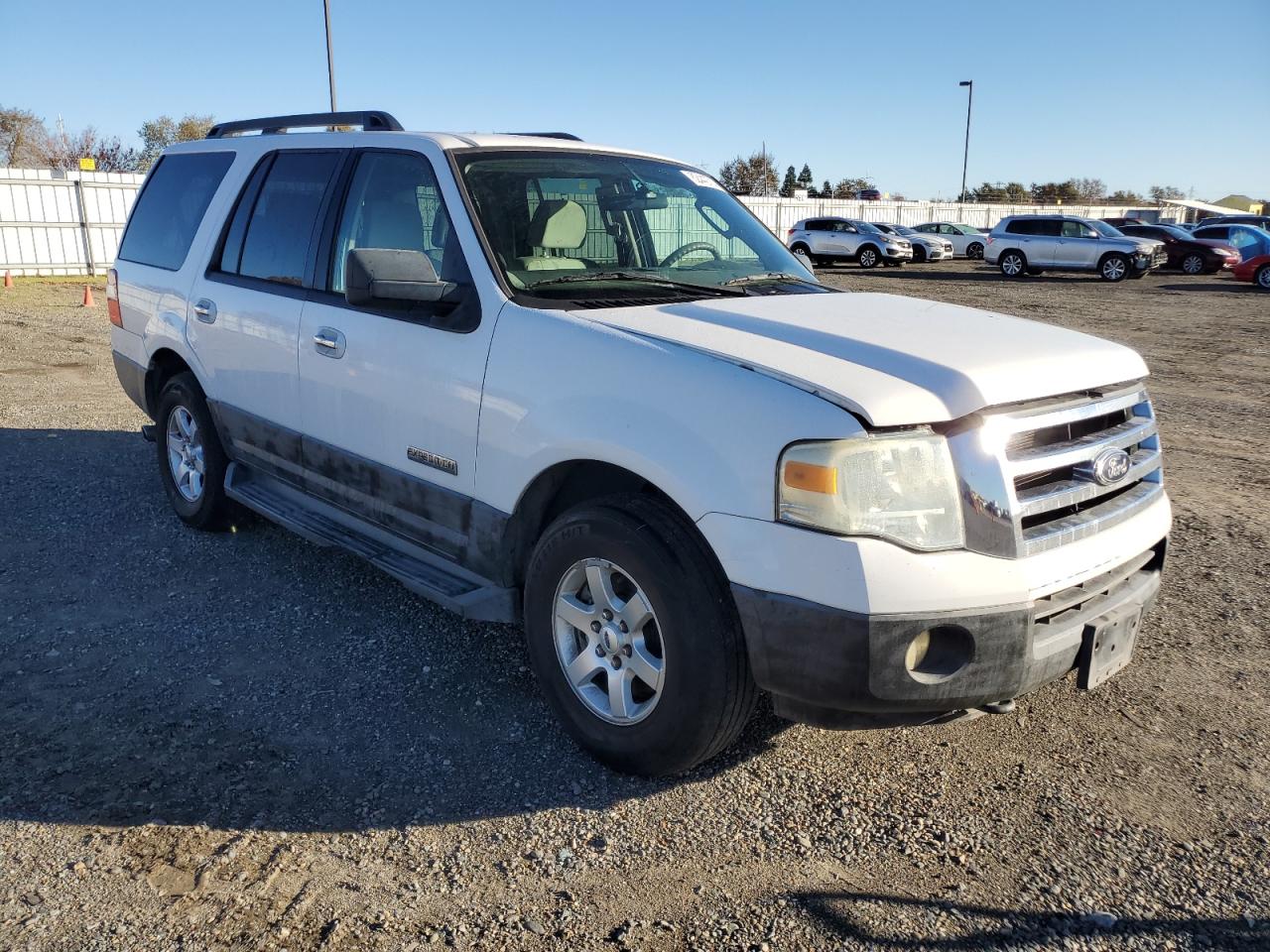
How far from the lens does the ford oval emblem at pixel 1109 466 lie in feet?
10.0

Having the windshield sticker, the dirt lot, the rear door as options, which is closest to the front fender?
the dirt lot

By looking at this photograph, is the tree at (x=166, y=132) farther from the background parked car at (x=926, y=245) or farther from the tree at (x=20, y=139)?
the background parked car at (x=926, y=245)

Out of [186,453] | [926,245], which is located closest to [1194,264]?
[926,245]

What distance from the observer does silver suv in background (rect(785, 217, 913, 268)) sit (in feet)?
109

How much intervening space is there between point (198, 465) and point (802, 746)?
3.78 meters

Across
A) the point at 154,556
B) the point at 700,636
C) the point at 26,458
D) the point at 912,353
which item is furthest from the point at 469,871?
the point at 26,458

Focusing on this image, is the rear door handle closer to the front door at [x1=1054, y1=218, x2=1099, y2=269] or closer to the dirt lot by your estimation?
the dirt lot

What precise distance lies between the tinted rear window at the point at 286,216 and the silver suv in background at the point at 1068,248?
28.3 meters

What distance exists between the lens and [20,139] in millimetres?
52906

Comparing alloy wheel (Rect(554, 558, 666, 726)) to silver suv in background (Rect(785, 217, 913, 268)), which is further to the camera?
Result: silver suv in background (Rect(785, 217, 913, 268))

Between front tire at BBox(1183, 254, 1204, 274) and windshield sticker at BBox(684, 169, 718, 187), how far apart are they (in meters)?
30.0

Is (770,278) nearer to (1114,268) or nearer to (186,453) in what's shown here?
(186,453)

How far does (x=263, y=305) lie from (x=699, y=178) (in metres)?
2.15

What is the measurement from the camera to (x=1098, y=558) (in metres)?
3.01
